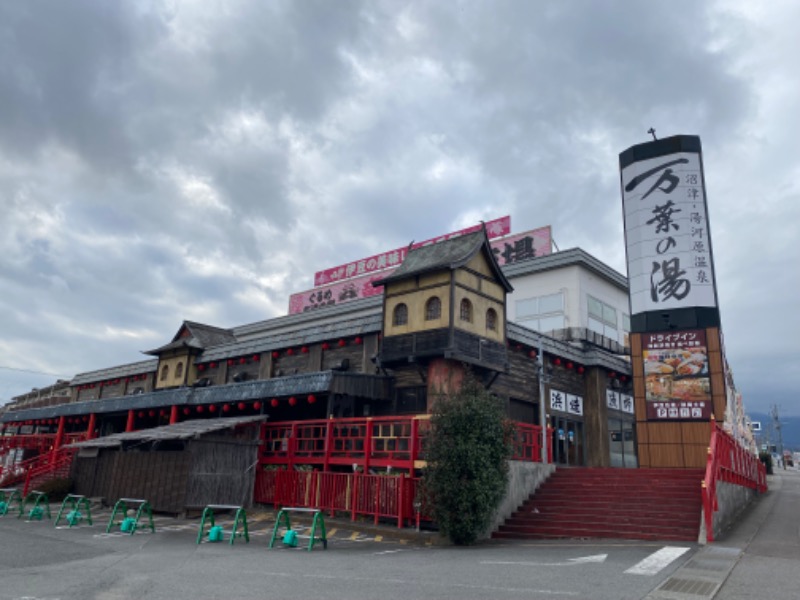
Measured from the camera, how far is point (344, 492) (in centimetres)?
1661

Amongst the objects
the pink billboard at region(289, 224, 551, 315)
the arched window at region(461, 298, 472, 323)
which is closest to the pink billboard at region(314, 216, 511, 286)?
the pink billboard at region(289, 224, 551, 315)

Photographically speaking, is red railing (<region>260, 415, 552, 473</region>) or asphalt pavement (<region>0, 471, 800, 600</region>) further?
red railing (<region>260, 415, 552, 473</region>)

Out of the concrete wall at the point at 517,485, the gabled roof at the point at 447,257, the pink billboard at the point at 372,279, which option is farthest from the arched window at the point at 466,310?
the pink billboard at the point at 372,279

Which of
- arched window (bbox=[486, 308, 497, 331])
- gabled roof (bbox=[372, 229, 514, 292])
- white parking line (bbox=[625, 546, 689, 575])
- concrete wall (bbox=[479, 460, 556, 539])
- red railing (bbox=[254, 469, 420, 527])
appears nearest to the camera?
white parking line (bbox=[625, 546, 689, 575])

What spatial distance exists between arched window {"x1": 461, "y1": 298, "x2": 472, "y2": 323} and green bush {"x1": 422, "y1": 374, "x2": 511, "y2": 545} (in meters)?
6.10

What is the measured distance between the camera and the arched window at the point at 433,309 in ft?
64.8

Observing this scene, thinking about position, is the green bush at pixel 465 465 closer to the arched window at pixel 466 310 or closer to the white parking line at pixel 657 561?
the white parking line at pixel 657 561

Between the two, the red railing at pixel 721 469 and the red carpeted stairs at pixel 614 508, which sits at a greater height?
the red railing at pixel 721 469

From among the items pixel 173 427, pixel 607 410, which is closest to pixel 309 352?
pixel 173 427

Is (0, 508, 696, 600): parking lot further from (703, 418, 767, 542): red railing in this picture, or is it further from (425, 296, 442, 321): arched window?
(425, 296, 442, 321): arched window

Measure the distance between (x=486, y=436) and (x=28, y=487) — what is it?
67.3 ft

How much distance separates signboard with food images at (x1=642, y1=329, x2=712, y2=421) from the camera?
867 inches

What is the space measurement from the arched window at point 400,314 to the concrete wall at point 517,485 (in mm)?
6802

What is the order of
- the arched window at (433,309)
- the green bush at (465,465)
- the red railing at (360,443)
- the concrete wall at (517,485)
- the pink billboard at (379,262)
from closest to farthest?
the green bush at (465,465) → the concrete wall at (517,485) → the red railing at (360,443) → the arched window at (433,309) → the pink billboard at (379,262)
